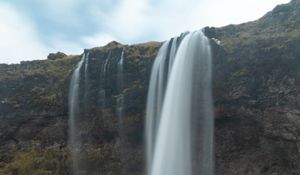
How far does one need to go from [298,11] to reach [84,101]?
16165 mm

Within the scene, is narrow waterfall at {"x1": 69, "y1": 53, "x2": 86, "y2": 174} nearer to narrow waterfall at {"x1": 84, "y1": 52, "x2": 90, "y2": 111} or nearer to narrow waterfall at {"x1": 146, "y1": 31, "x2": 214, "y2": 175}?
narrow waterfall at {"x1": 84, "y1": 52, "x2": 90, "y2": 111}

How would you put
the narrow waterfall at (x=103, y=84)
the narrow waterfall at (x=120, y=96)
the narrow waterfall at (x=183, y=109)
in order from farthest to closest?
the narrow waterfall at (x=103, y=84) < the narrow waterfall at (x=120, y=96) < the narrow waterfall at (x=183, y=109)

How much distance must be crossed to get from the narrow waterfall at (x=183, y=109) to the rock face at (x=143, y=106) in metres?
0.84

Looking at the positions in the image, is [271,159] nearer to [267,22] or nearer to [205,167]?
[205,167]

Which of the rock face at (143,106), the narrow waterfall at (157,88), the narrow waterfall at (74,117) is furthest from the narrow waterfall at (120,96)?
the narrow waterfall at (74,117)

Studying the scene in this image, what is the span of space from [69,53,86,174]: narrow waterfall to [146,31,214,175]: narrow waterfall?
5875 millimetres

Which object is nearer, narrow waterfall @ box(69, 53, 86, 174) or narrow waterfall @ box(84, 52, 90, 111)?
narrow waterfall @ box(69, 53, 86, 174)

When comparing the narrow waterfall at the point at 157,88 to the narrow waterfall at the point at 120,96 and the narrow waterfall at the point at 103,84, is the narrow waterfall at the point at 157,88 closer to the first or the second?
the narrow waterfall at the point at 120,96

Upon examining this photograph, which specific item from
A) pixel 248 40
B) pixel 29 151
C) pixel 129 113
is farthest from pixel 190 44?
pixel 29 151

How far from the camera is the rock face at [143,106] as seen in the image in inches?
1444

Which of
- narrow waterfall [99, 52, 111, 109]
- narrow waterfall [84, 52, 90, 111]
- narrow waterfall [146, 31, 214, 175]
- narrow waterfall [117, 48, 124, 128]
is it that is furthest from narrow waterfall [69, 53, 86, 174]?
narrow waterfall [146, 31, 214, 175]

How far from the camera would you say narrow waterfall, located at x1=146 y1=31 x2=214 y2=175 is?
120ft

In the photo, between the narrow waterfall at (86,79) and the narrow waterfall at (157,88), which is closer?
the narrow waterfall at (157,88)

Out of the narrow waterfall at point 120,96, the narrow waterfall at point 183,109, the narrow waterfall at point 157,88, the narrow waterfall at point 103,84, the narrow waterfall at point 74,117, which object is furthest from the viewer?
the narrow waterfall at point 103,84
